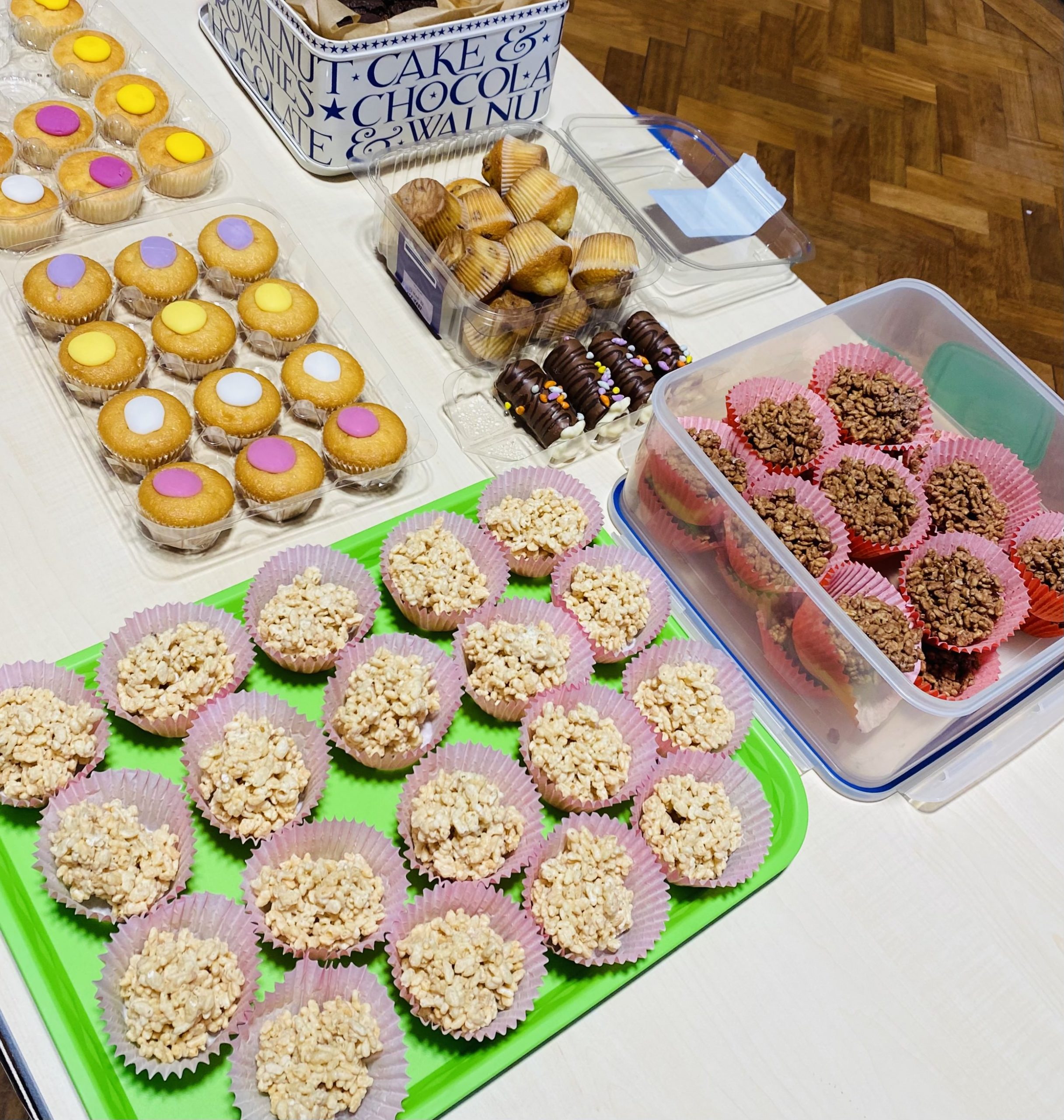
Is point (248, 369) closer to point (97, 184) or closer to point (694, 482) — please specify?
point (97, 184)

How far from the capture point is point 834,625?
4.20 feet

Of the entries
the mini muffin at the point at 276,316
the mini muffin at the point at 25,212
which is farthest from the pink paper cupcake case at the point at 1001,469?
the mini muffin at the point at 25,212

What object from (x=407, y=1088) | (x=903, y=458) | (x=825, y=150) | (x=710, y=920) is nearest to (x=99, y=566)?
(x=407, y=1088)

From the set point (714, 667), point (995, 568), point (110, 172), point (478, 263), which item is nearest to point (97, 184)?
point (110, 172)

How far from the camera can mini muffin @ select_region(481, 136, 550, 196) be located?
1.80m

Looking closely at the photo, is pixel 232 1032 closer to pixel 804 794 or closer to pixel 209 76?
pixel 804 794

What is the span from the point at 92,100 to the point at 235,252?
0.55m

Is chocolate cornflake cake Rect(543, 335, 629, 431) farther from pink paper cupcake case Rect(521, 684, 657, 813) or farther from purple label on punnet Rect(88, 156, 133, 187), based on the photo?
purple label on punnet Rect(88, 156, 133, 187)

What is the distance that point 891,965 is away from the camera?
126 cm

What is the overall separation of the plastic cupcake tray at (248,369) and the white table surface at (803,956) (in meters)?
0.03

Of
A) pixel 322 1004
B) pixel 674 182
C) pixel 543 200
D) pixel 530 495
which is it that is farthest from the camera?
pixel 674 182

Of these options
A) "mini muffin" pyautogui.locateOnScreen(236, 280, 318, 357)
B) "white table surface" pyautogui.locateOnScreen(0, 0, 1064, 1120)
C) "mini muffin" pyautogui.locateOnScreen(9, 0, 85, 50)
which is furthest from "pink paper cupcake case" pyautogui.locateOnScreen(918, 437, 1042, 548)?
"mini muffin" pyautogui.locateOnScreen(9, 0, 85, 50)

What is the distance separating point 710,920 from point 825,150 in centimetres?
341

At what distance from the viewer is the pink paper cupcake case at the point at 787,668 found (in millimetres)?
1382
